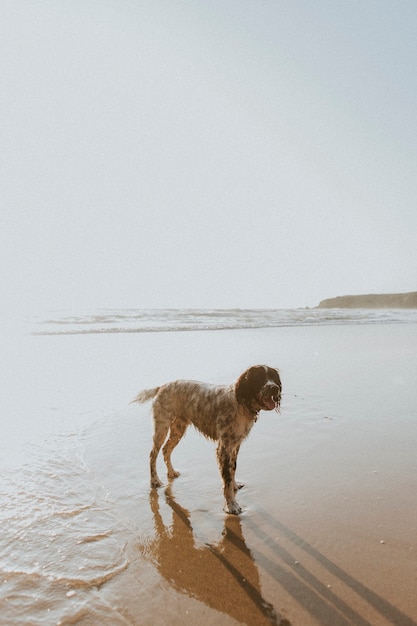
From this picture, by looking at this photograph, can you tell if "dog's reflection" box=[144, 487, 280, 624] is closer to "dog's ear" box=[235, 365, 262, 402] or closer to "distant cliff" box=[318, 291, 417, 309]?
"dog's ear" box=[235, 365, 262, 402]

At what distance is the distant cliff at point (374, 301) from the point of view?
335 feet

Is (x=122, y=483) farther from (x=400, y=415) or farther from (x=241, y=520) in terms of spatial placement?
(x=400, y=415)

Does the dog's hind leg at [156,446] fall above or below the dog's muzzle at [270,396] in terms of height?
below

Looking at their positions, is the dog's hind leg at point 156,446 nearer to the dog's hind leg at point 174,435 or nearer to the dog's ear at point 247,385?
the dog's hind leg at point 174,435

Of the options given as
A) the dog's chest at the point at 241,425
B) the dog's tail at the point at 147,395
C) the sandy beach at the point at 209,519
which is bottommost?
the sandy beach at the point at 209,519

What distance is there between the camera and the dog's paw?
13.1 ft

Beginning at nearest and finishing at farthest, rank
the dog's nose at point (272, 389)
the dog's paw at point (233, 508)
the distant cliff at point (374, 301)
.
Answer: the dog's paw at point (233, 508), the dog's nose at point (272, 389), the distant cliff at point (374, 301)

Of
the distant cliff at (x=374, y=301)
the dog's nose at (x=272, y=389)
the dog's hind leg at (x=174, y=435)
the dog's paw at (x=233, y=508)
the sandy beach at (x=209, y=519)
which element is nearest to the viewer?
the sandy beach at (x=209, y=519)

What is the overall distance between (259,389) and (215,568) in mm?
1726

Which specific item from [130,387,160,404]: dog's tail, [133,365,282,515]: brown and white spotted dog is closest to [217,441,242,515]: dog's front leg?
[133,365,282,515]: brown and white spotted dog

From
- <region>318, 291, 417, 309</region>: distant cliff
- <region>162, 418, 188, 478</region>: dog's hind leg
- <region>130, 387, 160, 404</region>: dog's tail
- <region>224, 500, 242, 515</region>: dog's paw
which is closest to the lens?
<region>224, 500, 242, 515</region>: dog's paw

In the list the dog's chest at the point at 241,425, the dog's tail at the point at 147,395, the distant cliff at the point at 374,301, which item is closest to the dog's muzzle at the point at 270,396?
the dog's chest at the point at 241,425

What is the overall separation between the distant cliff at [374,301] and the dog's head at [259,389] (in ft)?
343

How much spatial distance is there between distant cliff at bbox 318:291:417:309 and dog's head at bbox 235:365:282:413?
343 ft
